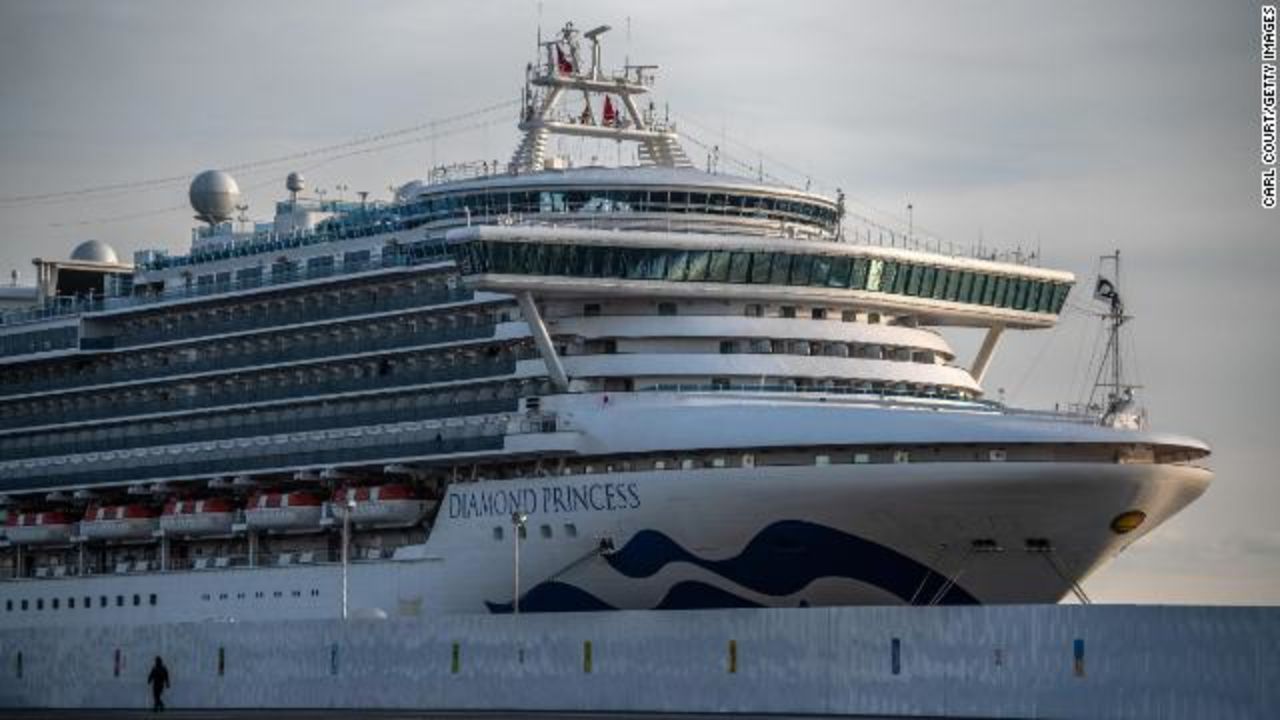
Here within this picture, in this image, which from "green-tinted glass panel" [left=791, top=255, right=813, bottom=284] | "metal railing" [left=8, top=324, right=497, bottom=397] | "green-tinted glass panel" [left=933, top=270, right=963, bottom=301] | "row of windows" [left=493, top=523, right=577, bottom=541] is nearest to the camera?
"row of windows" [left=493, top=523, right=577, bottom=541]

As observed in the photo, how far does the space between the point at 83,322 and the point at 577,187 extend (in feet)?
73.0

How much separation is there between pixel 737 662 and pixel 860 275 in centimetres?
2025

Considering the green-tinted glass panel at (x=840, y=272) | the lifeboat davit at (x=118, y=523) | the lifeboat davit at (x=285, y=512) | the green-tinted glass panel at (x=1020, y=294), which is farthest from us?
the lifeboat davit at (x=118, y=523)

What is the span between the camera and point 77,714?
68.1 meters

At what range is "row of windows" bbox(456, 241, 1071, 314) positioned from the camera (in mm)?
74312

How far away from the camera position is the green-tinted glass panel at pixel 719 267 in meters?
76.0

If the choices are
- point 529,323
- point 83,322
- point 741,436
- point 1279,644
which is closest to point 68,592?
point 83,322

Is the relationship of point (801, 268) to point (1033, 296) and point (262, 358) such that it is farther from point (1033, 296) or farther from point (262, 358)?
point (262, 358)

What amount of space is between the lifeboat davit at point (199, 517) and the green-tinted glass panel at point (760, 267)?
734 inches

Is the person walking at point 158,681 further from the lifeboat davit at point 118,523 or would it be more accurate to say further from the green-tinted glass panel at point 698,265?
the lifeboat davit at point 118,523

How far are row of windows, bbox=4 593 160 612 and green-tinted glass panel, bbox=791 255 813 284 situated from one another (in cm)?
2292

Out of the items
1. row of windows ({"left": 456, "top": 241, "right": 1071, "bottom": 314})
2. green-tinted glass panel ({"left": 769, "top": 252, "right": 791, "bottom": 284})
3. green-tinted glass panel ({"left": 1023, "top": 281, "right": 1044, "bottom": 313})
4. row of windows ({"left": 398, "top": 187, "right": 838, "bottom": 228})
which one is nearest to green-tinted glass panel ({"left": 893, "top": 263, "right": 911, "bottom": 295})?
row of windows ({"left": 456, "top": 241, "right": 1071, "bottom": 314})

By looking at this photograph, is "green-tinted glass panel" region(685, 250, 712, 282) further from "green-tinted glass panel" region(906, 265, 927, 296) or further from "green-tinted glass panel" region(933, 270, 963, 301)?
"green-tinted glass panel" region(933, 270, 963, 301)

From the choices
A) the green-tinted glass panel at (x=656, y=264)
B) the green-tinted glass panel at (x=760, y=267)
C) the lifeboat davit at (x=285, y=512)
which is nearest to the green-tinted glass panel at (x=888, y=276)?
the green-tinted glass panel at (x=760, y=267)
